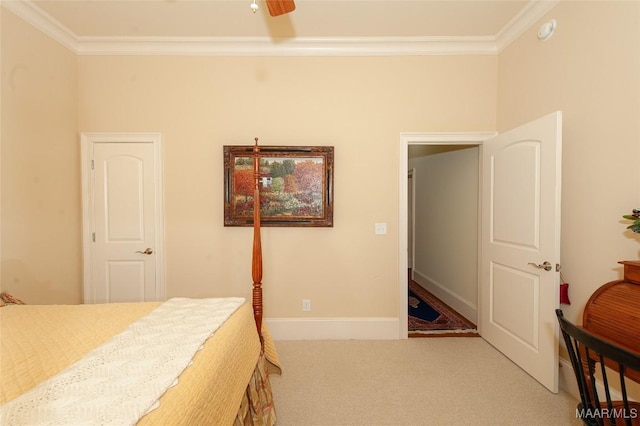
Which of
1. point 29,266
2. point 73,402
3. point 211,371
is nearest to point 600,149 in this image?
point 211,371

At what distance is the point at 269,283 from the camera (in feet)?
9.78

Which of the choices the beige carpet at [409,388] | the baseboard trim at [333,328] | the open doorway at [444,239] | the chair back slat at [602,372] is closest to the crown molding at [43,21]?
the baseboard trim at [333,328]

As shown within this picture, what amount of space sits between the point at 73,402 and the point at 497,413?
7.61ft

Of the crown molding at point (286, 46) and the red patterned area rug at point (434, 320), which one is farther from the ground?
the crown molding at point (286, 46)

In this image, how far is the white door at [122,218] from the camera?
2.93m

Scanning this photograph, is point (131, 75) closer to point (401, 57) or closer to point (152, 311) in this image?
point (152, 311)

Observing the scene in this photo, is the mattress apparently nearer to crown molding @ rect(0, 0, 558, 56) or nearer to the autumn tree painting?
the autumn tree painting

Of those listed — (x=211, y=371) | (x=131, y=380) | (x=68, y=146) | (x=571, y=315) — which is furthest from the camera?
(x=68, y=146)

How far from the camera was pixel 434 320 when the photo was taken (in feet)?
11.3

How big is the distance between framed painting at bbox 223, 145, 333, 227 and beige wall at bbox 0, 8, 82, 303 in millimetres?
1500

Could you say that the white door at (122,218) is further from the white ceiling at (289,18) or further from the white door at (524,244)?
the white door at (524,244)

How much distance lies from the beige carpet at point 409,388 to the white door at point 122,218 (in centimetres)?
171

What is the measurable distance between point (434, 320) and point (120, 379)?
329 cm

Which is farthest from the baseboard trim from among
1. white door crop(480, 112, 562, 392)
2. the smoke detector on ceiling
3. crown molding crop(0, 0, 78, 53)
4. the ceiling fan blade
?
crown molding crop(0, 0, 78, 53)
